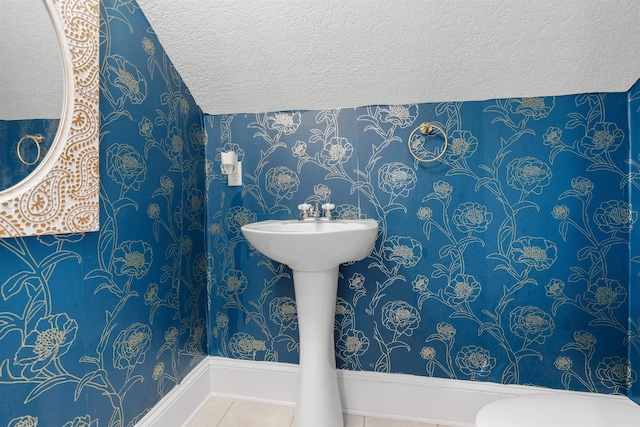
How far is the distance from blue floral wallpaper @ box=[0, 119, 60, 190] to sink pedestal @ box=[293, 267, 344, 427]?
91 cm

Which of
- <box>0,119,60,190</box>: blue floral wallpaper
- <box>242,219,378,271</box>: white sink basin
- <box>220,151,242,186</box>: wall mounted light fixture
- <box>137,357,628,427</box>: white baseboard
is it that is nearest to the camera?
<box>0,119,60,190</box>: blue floral wallpaper

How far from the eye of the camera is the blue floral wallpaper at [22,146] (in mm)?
795

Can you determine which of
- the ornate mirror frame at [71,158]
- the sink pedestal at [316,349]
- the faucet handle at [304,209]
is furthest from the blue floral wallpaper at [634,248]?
the ornate mirror frame at [71,158]

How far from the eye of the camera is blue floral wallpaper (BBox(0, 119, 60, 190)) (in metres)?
0.79

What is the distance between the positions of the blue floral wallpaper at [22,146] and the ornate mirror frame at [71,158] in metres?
0.02

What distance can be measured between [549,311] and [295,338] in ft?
3.81

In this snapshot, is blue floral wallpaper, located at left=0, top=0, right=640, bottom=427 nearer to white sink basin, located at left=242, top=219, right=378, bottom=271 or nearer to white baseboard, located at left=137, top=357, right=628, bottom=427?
white baseboard, located at left=137, top=357, right=628, bottom=427

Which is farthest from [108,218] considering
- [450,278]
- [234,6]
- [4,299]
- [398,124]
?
[450,278]

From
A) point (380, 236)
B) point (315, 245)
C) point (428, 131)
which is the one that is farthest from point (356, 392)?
point (428, 131)

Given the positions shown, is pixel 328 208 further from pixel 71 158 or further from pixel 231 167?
pixel 71 158

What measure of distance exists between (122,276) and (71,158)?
0.44 metres

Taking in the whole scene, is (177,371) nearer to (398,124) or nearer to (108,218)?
(108,218)

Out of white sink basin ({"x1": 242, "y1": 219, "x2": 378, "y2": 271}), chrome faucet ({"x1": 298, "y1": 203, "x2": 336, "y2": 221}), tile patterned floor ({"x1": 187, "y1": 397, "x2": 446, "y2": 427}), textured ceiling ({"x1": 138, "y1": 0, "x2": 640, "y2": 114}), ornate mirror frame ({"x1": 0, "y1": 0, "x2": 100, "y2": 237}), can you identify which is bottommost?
tile patterned floor ({"x1": 187, "y1": 397, "x2": 446, "y2": 427})

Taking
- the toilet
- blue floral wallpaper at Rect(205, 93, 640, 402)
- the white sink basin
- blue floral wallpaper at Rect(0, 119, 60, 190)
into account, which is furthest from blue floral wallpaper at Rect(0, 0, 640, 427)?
the toilet
